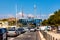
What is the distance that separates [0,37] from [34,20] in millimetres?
110556

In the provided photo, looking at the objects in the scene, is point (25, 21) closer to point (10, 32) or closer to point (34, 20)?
point (34, 20)

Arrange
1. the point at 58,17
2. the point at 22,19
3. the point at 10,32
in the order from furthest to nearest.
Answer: the point at 22,19, the point at 58,17, the point at 10,32

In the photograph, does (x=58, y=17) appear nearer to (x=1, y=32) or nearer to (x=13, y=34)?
(x=13, y=34)

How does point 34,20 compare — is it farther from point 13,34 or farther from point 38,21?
point 13,34

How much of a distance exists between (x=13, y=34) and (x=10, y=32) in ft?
2.75

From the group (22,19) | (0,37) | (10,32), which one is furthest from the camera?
(22,19)

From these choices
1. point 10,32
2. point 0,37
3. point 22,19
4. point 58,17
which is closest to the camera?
point 0,37

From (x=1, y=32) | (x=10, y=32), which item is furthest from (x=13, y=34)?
(x=1, y=32)

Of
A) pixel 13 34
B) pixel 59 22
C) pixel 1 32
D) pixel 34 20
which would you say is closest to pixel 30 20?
pixel 34 20

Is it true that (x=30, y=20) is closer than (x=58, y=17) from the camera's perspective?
No

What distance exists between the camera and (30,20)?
5497 inches

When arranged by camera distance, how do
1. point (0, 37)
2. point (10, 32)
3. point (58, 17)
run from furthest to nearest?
point (58, 17), point (10, 32), point (0, 37)

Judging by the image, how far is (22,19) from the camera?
135 metres

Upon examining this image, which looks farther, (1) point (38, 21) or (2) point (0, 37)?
(1) point (38, 21)
